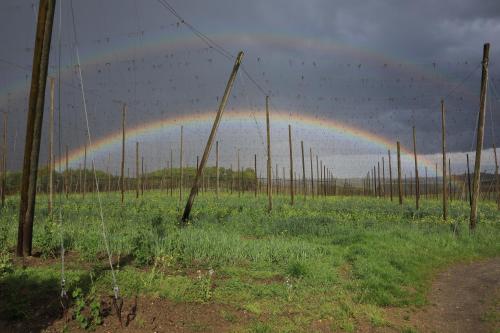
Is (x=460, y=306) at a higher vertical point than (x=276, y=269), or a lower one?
lower

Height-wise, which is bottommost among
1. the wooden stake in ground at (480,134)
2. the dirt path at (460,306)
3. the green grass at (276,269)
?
the dirt path at (460,306)

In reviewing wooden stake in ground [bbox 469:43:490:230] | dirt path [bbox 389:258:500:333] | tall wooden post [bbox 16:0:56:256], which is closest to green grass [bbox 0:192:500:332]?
dirt path [bbox 389:258:500:333]

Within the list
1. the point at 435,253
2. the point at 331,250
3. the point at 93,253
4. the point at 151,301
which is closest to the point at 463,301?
the point at 331,250

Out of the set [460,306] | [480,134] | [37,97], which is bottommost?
[460,306]

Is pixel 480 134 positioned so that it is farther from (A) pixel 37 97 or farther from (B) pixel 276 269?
(A) pixel 37 97

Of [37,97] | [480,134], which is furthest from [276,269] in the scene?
[480,134]

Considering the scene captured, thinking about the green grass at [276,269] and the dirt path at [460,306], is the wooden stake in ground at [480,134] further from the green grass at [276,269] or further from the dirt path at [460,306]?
the dirt path at [460,306]

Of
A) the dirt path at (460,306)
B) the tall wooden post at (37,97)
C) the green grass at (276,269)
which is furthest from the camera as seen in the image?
the tall wooden post at (37,97)

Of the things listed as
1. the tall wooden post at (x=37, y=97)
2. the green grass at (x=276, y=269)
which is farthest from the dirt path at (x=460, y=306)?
the tall wooden post at (x=37, y=97)

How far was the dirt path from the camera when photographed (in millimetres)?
6845

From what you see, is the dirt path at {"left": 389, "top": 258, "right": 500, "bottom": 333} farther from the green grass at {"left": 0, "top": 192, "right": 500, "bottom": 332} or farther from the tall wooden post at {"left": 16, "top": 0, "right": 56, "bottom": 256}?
the tall wooden post at {"left": 16, "top": 0, "right": 56, "bottom": 256}

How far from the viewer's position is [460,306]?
26.0 ft

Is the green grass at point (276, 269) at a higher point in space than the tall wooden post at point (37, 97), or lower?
lower

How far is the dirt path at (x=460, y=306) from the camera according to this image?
6845 millimetres
